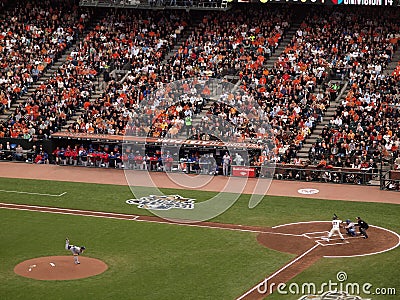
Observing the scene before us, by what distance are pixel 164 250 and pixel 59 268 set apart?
432cm

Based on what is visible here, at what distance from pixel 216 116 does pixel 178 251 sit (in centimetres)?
1788

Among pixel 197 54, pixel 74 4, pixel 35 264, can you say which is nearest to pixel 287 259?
pixel 35 264

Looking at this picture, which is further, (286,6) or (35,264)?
(286,6)

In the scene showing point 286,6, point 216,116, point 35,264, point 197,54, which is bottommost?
point 35,264

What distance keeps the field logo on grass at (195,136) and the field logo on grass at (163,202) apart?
877 mm

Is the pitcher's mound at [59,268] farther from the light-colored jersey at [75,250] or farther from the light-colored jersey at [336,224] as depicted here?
the light-colored jersey at [336,224]

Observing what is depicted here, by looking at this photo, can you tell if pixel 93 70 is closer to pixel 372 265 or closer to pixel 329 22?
pixel 329 22

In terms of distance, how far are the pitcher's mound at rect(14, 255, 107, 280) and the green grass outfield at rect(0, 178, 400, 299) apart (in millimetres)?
394

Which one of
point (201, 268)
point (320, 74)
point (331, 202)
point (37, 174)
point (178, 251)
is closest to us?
point (201, 268)

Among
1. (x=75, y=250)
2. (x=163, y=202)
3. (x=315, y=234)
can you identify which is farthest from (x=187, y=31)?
(x=75, y=250)

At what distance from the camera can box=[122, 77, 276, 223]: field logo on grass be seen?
45.1 meters

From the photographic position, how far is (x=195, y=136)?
48.0 meters

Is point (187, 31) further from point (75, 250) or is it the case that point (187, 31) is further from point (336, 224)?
point (75, 250)

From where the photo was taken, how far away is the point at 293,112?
159 ft
